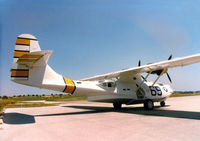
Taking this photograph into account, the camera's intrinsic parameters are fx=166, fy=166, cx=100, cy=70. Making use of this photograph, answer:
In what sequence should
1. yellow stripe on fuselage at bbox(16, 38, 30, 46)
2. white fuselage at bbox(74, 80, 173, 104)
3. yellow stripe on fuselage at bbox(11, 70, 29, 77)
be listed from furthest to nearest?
white fuselage at bbox(74, 80, 173, 104) < yellow stripe on fuselage at bbox(16, 38, 30, 46) < yellow stripe on fuselage at bbox(11, 70, 29, 77)

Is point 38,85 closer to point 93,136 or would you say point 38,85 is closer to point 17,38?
point 17,38

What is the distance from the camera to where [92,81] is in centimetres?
1468

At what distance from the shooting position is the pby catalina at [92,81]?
10430mm

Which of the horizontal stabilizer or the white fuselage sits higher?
the horizontal stabilizer

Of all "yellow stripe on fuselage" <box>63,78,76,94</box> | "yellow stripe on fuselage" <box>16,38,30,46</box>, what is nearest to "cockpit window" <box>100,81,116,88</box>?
"yellow stripe on fuselage" <box>63,78,76,94</box>

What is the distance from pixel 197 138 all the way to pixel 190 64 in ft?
29.1

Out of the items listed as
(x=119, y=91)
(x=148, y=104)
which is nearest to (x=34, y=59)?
(x=119, y=91)

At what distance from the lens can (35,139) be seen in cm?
582

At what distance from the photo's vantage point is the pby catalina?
411 inches

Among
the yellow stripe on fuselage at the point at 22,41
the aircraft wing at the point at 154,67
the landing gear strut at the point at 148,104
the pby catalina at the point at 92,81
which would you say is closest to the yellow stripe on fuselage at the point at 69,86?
the pby catalina at the point at 92,81

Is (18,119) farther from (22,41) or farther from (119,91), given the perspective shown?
(119,91)

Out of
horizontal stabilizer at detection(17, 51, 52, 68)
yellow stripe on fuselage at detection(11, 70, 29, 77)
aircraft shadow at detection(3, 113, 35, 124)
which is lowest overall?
aircraft shadow at detection(3, 113, 35, 124)

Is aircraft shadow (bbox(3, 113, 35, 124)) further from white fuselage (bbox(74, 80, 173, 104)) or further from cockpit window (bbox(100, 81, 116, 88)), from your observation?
cockpit window (bbox(100, 81, 116, 88))

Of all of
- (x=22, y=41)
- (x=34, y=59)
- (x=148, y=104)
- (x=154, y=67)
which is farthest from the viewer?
(x=148, y=104)
